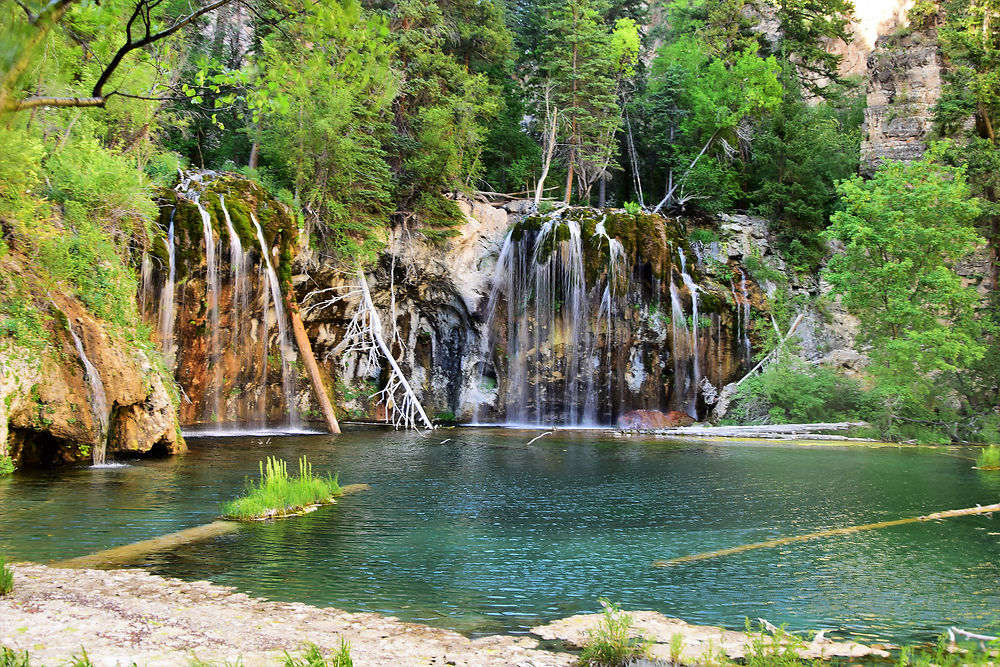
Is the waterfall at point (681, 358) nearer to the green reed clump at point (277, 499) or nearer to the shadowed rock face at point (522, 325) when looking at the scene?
the shadowed rock face at point (522, 325)

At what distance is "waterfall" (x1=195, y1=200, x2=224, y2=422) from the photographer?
64.0 feet

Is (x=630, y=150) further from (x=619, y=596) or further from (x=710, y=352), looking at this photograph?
(x=619, y=596)

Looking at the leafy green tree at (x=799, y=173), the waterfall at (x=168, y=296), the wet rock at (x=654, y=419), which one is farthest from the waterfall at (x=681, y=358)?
the waterfall at (x=168, y=296)

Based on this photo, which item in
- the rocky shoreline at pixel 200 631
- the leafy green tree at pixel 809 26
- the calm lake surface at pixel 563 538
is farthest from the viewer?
the leafy green tree at pixel 809 26

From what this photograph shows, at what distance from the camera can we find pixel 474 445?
1788 centimetres

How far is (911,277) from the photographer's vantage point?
20.0 m

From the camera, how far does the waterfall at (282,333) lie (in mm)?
20625

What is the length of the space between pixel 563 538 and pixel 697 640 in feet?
11.4

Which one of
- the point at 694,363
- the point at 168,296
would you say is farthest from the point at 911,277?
the point at 168,296

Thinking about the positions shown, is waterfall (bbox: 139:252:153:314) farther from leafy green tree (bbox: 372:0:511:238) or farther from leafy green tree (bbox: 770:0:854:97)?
leafy green tree (bbox: 770:0:854:97)

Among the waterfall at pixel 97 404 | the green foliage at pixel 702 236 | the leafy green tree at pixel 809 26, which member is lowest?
the waterfall at pixel 97 404

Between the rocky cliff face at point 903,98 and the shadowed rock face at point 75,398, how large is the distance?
27401 mm

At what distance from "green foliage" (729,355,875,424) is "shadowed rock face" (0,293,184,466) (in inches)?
650

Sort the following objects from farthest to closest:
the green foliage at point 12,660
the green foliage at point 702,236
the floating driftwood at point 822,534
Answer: the green foliage at point 702,236 → the floating driftwood at point 822,534 → the green foliage at point 12,660
